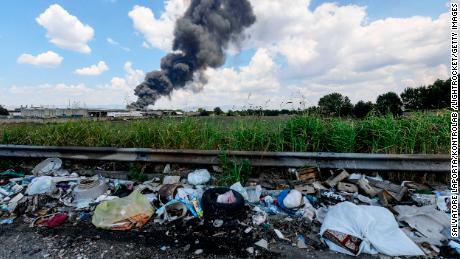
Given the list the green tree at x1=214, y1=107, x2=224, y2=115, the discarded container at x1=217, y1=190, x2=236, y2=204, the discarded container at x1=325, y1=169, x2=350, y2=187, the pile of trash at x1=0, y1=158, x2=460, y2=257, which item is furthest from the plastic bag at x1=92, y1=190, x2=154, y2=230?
the green tree at x1=214, y1=107, x2=224, y2=115

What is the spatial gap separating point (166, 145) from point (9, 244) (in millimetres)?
3108

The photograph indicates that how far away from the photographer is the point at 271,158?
4742 millimetres

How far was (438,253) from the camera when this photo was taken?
261 centimetres

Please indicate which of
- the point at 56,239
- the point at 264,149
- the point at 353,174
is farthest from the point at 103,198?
the point at 353,174

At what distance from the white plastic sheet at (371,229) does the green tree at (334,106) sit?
10.8 feet

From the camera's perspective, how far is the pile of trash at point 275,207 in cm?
279

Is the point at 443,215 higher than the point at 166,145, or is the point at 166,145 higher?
the point at 166,145

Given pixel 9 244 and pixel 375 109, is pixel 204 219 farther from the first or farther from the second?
pixel 375 109

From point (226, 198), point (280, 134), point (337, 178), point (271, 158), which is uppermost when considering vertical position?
point (280, 134)

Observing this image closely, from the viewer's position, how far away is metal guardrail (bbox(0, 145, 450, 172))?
4301 mm

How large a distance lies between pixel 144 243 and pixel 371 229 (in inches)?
95.7

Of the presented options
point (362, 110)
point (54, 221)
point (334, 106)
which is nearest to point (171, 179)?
point (54, 221)

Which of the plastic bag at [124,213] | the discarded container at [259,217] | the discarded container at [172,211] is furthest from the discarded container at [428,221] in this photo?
the plastic bag at [124,213]

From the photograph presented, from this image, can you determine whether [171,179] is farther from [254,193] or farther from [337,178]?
[337,178]
